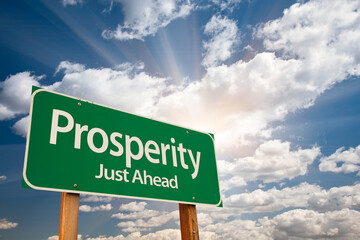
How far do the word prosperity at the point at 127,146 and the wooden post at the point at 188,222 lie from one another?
0.40m

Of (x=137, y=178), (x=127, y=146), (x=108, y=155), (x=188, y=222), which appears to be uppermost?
(x=127, y=146)

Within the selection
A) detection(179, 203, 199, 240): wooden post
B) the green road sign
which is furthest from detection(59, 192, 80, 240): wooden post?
detection(179, 203, 199, 240): wooden post

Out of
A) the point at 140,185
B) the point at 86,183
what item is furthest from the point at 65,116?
the point at 140,185

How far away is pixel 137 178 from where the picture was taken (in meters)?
2.90

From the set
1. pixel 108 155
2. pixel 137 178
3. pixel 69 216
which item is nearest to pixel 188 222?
pixel 137 178

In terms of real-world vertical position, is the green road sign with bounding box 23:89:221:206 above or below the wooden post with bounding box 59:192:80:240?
above

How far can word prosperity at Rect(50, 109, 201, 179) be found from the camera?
2639 mm

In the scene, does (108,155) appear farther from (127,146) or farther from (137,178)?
(137,178)

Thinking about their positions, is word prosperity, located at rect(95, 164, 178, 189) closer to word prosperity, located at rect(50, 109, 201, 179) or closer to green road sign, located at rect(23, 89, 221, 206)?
green road sign, located at rect(23, 89, 221, 206)

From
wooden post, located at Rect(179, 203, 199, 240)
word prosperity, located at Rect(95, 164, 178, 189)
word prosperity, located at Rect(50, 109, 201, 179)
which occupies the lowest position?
wooden post, located at Rect(179, 203, 199, 240)

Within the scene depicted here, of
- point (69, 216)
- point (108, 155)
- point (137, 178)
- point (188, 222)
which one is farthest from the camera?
point (188, 222)

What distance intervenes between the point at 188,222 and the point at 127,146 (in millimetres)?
1248

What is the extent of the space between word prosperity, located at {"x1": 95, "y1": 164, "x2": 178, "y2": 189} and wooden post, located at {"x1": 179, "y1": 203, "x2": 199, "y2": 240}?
0.39m

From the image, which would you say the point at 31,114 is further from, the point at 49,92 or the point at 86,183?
the point at 86,183
